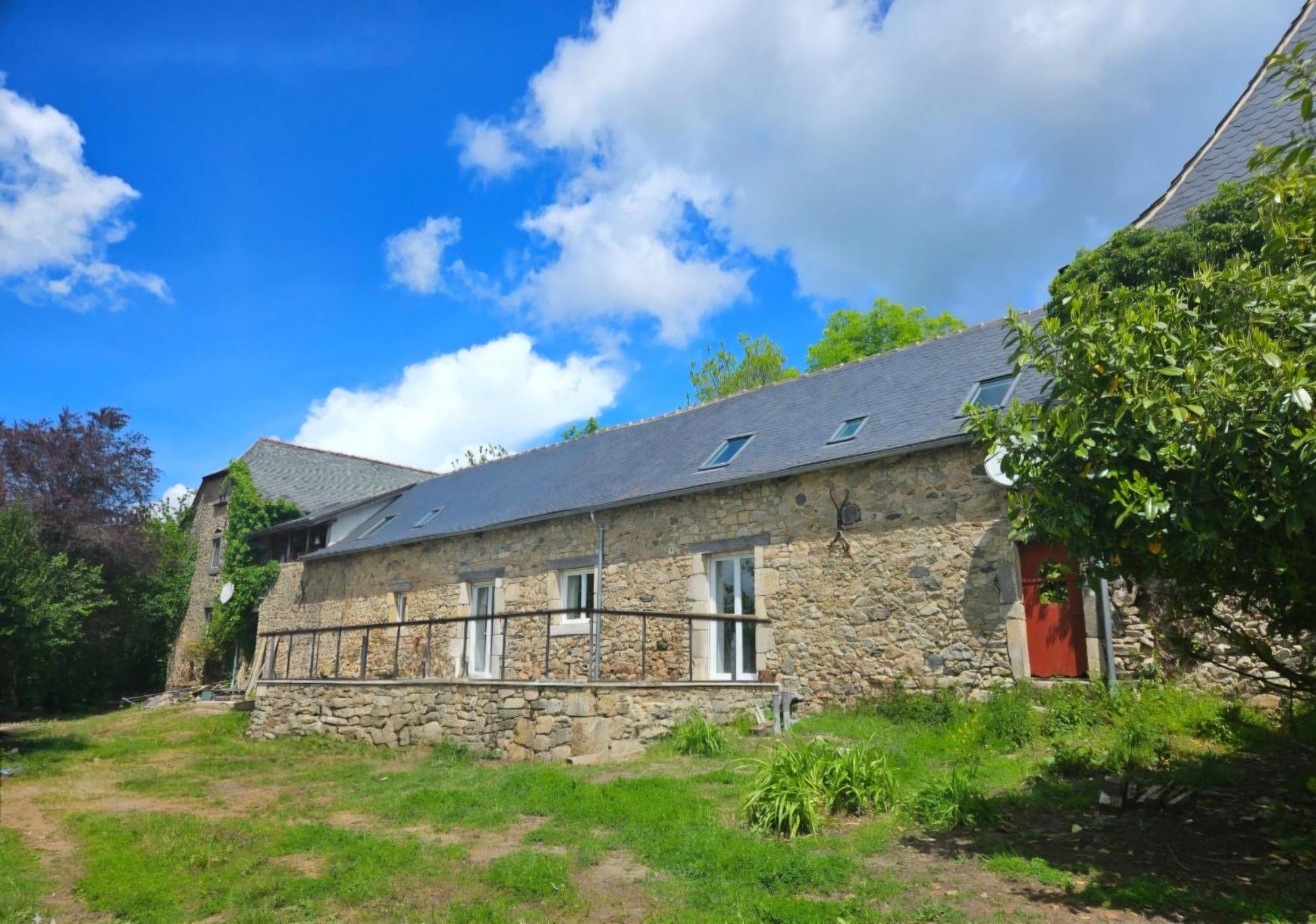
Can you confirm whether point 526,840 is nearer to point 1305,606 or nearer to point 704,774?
point 704,774

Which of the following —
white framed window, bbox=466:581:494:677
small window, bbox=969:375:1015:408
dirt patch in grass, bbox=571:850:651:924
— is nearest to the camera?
dirt patch in grass, bbox=571:850:651:924

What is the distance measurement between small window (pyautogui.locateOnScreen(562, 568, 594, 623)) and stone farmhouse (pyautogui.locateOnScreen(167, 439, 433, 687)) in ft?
29.7

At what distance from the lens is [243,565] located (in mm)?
23016

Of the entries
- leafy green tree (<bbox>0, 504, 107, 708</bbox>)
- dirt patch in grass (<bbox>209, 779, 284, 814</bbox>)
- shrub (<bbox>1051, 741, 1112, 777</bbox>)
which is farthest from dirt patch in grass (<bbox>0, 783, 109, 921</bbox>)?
shrub (<bbox>1051, 741, 1112, 777</bbox>)

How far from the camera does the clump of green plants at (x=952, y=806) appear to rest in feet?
18.1

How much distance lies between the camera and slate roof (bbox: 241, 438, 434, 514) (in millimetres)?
24750

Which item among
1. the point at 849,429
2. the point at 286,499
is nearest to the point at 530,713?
the point at 849,429

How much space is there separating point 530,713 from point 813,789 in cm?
478

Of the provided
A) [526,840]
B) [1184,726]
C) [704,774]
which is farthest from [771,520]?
[526,840]

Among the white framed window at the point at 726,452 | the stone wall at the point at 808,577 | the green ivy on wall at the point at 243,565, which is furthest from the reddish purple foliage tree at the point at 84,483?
the white framed window at the point at 726,452

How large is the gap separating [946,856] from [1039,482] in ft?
7.47

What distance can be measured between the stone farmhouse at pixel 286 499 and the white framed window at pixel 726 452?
11.5 metres

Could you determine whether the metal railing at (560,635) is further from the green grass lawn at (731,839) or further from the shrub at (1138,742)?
the shrub at (1138,742)

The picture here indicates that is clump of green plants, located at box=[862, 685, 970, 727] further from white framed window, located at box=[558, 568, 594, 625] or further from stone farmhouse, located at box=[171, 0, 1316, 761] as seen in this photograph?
white framed window, located at box=[558, 568, 594, 625]
